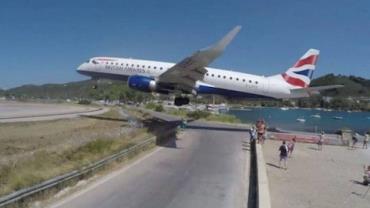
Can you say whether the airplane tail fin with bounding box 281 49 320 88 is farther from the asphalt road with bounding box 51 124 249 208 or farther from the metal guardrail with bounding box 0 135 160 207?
the metal guardrail with bounding box 0 135 160 207

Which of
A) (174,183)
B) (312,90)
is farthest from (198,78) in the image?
(174,183)

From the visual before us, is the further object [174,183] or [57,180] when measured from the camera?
[174,183]

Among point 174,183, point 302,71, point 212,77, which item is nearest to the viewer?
point 174,183

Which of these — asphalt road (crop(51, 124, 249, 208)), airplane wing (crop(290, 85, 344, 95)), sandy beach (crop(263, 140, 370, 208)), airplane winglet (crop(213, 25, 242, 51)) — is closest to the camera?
asphalt road (crop(51, 124, 249, 208))

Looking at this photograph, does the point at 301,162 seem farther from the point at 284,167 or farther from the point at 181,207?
the point at 181,207

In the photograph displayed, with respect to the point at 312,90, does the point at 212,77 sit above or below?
above

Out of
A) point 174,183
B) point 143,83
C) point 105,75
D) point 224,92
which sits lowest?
point 174,183

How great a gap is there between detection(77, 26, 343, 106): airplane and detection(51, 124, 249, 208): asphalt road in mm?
11158

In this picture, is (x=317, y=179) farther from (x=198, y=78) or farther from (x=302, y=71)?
(x=302, y=71)

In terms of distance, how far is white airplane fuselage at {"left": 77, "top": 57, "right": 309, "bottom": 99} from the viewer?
135 feet

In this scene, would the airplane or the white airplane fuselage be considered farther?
the white airplane fuselage

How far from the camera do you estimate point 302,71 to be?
47062mm

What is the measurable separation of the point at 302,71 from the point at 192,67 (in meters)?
16.1

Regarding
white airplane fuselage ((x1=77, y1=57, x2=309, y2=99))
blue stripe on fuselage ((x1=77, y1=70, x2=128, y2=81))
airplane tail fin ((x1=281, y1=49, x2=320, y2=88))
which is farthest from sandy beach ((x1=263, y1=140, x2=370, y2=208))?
blue stripe on fuselage ((x1=77, y1=70, x2=128, y2=81))
